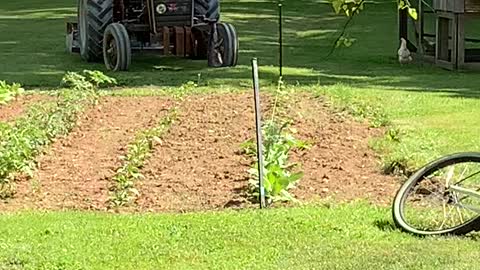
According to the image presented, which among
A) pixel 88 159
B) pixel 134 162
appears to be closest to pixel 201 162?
pixel 134 162

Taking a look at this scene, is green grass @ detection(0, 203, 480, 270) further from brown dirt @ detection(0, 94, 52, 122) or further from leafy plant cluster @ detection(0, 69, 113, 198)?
brown dirt @ detection(0, 94, 52, 122)

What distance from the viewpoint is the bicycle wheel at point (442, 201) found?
6.46 meters

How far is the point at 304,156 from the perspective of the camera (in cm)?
920

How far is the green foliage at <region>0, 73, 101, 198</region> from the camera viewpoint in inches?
318

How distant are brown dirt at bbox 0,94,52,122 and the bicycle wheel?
5417 mm

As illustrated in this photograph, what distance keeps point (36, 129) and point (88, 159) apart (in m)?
0.93

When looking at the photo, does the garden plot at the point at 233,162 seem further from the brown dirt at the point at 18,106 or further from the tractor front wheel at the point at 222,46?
the tractor front wheel at the point at 222,46

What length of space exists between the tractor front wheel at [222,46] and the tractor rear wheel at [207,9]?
936 millimetres

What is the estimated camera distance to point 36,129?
9.89 metres

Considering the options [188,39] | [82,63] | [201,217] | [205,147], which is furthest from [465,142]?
[82,63]

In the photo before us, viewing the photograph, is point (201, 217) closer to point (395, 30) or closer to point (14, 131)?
point (14, 131)

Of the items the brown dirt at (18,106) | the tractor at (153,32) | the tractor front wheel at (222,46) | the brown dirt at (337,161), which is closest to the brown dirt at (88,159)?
the brown dirt at (18,106)

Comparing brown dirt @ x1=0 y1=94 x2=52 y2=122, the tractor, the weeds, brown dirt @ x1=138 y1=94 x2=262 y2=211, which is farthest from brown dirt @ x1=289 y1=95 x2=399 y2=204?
the tractor

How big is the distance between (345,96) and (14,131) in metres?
4.82
